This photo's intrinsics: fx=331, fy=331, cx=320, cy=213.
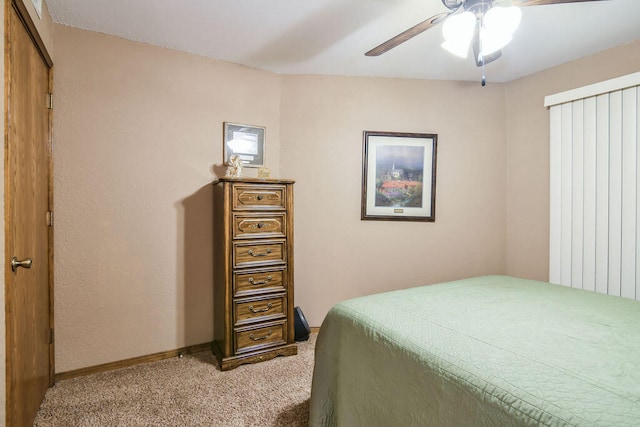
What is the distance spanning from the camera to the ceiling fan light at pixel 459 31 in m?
1.63

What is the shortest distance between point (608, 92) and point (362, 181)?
2141mm

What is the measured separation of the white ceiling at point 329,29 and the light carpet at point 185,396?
2.53 m

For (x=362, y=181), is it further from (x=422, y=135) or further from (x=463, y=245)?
(x=463, y=245)

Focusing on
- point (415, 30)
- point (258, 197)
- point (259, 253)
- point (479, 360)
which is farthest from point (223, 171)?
point (479, 360)

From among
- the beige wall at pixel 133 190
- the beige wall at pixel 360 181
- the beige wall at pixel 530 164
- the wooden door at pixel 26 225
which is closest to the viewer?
the wooden door at pixel 26 225

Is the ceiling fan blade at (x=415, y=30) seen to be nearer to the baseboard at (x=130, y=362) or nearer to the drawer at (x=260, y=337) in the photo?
the drawer at (x=260, y=337)

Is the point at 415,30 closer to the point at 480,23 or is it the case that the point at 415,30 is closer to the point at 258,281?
the point at 480,23

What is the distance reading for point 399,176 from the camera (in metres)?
3.40

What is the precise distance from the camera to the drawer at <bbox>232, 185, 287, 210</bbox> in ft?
8.46

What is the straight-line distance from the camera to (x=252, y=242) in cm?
264

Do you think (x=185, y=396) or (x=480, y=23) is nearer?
(x=480, y=23)

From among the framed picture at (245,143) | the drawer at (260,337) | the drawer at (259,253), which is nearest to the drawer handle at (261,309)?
the drawer at (260,337)

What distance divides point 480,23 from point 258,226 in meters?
1.95

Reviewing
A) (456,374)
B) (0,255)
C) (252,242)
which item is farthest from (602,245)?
(0,255)
